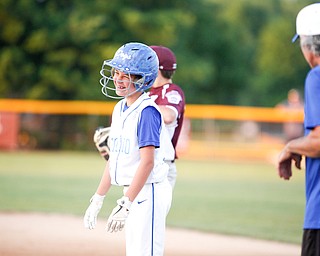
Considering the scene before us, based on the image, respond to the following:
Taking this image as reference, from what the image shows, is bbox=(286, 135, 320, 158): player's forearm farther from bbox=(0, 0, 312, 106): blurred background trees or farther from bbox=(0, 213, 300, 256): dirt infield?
bbox=(0, 0, 312, 106): blurred background trees

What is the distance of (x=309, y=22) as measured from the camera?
4.50 metres

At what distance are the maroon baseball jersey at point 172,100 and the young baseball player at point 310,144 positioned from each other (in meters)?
2.57

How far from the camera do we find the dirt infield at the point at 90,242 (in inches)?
345

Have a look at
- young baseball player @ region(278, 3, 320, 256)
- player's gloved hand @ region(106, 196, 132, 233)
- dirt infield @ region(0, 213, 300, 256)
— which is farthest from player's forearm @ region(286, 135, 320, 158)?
dirt infield @ region(0, 213, 300, 256)

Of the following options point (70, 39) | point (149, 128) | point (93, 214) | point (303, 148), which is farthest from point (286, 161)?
point (70, 39)

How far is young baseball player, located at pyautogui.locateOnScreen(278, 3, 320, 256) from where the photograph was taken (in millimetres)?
4355

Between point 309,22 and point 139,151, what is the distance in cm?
146

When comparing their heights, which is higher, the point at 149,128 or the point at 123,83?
the point at 123,83

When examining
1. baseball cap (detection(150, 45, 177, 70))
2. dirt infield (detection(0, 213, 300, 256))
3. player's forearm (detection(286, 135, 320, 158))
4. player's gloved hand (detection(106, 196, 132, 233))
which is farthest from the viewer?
dirt infield (detection(0, 213, 300, 256))

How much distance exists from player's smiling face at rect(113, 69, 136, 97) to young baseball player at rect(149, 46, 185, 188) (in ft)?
4.84

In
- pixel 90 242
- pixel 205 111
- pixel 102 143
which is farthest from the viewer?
pixel 205 111

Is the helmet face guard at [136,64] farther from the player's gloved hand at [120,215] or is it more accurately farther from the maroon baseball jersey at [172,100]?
the maroon baseball jersey at [172,100]

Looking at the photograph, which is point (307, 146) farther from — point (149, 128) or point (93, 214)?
point (93, 214)

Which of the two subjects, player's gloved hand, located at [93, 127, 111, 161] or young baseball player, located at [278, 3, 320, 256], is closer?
young baseball player, located at [278, 3, 320, 256]
